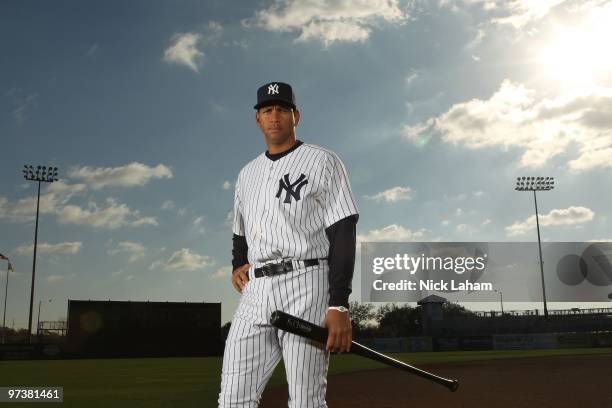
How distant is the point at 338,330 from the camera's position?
2912 mm

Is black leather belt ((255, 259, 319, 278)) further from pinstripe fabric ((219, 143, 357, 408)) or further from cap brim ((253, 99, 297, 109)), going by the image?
cap brim ((253, 99, 297, 109))

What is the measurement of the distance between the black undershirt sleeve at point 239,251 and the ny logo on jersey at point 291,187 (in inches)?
20.0

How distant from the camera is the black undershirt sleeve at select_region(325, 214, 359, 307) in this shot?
296 cm

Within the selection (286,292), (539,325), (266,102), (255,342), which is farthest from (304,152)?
(539,325)

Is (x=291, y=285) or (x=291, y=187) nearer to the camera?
(x=291, y=285)

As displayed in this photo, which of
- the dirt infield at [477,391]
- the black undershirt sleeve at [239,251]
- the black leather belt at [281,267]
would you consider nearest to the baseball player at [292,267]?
the black leather belt at [281,267]

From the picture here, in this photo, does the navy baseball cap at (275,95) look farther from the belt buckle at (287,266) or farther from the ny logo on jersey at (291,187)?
the belt buckle at (287,266)

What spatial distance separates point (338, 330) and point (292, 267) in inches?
15.2

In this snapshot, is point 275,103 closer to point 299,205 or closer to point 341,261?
point 299,205

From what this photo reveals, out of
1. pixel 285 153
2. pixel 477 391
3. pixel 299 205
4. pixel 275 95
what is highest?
pixel 275 95

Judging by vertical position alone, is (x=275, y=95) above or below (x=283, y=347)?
above

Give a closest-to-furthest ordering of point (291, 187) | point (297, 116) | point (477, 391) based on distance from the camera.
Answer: point (291, 187), point (297, 116), point (477, 391)

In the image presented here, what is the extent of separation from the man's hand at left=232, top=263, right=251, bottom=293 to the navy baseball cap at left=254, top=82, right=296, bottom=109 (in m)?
0.87

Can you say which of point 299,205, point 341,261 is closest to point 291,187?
point 299,205
